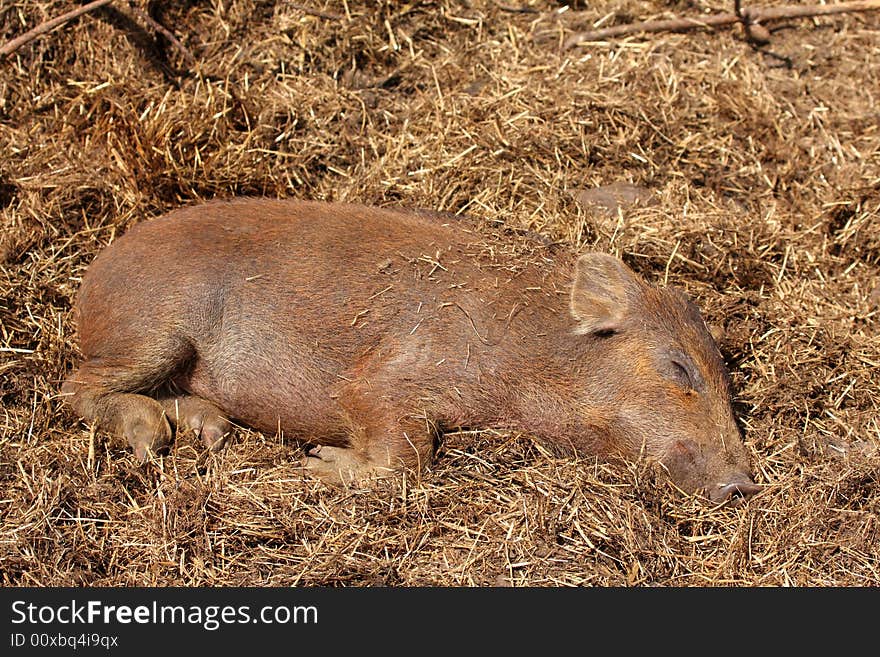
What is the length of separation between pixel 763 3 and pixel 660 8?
77 centimetres

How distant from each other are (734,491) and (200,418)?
2.52 meters

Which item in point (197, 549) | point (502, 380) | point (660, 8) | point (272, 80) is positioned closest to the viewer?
point (197, 549)

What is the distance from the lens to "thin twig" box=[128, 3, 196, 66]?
655cm

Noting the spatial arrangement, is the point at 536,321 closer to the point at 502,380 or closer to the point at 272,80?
the point at 502,380

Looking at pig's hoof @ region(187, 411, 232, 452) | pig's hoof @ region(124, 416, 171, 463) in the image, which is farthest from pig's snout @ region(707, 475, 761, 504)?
pig's hoof @ region(124, 416, 171, 463)

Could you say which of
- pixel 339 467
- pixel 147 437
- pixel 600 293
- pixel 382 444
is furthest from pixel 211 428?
pixel 600 293

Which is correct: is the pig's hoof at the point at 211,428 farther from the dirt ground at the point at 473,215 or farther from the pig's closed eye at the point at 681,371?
the pig's closed eye at the point at 681,371

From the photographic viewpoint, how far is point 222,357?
502cm

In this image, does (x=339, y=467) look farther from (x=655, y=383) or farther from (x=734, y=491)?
(x=734, y=491)

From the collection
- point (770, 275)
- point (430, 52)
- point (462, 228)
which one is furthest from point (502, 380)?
point (430, 52)

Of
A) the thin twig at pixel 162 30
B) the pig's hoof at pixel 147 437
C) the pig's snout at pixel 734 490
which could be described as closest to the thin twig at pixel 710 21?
the thin twig at pixel 162 30

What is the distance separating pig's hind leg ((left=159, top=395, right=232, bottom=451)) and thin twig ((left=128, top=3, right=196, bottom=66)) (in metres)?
2.56

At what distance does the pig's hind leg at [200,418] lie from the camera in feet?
16.3

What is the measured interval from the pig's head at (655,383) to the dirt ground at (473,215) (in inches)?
5.8
